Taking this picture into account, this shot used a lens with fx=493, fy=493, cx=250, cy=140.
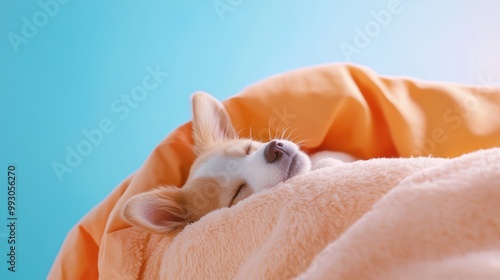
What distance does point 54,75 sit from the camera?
2.15m

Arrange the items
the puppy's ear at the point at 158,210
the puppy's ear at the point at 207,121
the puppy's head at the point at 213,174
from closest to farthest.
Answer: the puppy's ear at the point at 158,210 < the puppy's head at the point at 213,174 < the puppy's ear at the point at 207,121

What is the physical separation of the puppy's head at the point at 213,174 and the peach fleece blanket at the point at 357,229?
0.28 ft

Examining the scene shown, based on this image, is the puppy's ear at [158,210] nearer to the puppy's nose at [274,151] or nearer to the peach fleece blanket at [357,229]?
the peach fleece blanket at [357,229]

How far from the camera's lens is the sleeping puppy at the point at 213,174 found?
1.14 m

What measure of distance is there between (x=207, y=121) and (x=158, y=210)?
0.31 meters

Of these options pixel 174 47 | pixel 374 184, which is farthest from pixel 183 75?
pixel 374 184

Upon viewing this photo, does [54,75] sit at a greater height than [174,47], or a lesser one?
greater

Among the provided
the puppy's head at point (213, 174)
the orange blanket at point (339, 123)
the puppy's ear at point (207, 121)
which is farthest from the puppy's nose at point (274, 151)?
the puppy's ear at point (207, 121)

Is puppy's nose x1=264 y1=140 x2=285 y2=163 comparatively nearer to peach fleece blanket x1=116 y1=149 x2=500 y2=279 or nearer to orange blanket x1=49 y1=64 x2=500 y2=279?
orange blanket x1=49 y1=64 x2=500 y2=279

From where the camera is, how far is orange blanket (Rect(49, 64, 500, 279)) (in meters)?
1.15

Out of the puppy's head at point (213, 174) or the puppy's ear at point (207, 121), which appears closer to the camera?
the puppy's head at point (213, 174)

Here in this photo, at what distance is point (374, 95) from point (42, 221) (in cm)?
156

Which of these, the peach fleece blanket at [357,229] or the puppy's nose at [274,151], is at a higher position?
the peach fleece blanket at [357,229]

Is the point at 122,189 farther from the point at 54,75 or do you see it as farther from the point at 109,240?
the point at 54,75
